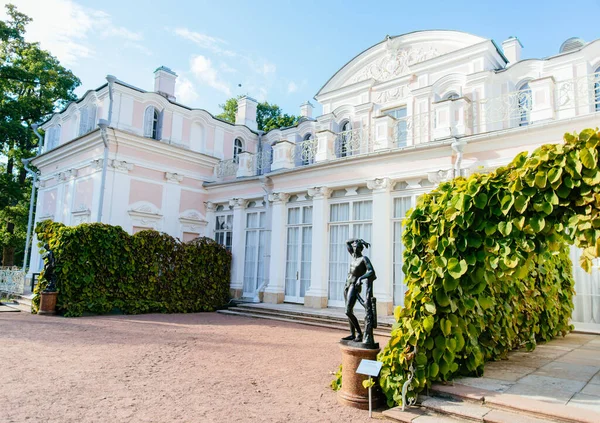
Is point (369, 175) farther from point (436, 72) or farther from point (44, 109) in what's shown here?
point (44, 109)

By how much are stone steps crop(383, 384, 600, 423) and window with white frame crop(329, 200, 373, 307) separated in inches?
275

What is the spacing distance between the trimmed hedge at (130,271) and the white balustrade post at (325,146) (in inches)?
186

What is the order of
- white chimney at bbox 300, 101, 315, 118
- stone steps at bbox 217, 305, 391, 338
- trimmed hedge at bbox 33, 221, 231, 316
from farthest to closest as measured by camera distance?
white chimney at bbox 300, 101, 315, 118, trimmed hedge at bbox 33, 221, 231, 316, stone steps at bbox 217, 305, 391, 338

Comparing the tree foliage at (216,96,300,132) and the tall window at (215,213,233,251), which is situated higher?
the tree foliage at (216,96,300,132)

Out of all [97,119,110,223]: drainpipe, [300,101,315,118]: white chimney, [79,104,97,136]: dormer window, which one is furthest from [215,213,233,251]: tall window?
[300,101,315,118]: white chimney

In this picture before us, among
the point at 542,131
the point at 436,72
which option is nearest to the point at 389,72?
the point at 436,72

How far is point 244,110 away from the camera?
61.0 feet

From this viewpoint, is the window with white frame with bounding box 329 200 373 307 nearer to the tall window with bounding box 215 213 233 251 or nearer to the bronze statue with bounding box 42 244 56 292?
the tall window with bounding box 215 213 233 251

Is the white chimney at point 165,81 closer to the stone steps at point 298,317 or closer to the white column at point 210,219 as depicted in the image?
the white column at point 210,219

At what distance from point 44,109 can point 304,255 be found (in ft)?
55.2

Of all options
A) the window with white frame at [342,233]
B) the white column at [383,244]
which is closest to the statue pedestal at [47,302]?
the window with white frame at [342,233]

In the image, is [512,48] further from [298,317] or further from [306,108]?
[298,317]

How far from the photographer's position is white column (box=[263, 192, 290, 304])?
12672 millimetres

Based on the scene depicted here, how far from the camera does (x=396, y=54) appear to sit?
13.9 m
